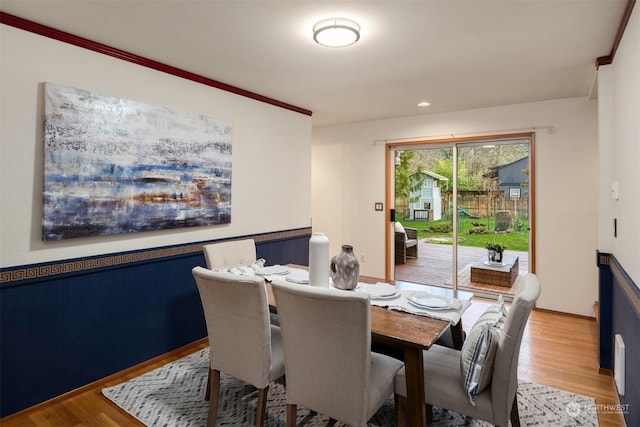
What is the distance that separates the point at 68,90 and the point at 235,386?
223 centimetres

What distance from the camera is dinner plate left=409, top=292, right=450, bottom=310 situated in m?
1.90

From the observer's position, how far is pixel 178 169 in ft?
9.71

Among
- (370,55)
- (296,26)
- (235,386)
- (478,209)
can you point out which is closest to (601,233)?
(478,209)

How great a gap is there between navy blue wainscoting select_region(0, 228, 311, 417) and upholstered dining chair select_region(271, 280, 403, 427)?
1602mm

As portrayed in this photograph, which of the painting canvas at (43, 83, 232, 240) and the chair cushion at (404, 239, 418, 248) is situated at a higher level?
the painting canvas at (43, 83, 232, 240)

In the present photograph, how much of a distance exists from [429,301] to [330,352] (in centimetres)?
71

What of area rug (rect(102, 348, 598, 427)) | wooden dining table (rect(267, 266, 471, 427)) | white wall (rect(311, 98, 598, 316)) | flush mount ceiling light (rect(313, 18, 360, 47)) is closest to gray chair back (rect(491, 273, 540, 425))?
wooden dining table (rect(267, 266, 471, 427))

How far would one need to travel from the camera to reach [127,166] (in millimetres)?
2611

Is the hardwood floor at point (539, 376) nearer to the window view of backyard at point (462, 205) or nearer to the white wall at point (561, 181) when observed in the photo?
the white wall at point (561, 181)

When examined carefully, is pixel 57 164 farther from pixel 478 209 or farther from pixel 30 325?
pixel 478 209

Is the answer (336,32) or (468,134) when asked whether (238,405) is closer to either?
(336,32)

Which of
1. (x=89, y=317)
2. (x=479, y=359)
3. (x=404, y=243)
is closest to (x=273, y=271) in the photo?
(x=89, y=317)

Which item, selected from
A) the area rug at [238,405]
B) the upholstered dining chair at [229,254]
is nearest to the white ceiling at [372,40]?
the upholstered dining chair at [229,254]

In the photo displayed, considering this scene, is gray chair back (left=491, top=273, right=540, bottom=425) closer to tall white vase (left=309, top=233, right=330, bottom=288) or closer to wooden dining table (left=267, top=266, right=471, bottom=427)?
wooden dining table (left=267, top=266, right=471, bottom=427)
